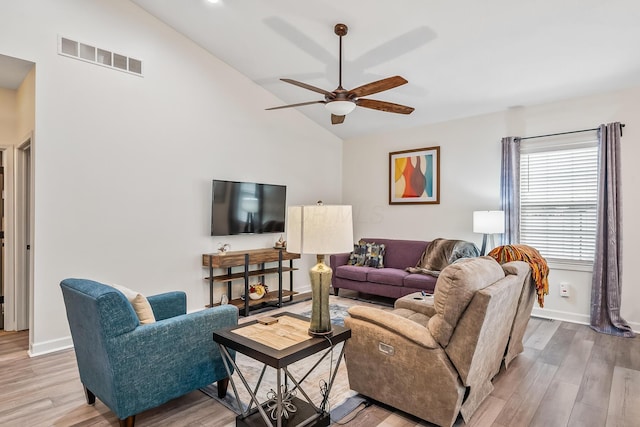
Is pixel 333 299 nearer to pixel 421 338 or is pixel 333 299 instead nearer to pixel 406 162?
pixel 406 162

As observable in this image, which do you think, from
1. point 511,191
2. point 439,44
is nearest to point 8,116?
point 439,44

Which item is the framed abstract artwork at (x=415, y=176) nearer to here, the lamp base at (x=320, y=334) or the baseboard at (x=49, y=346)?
the lamp base at (x=320, y=334)

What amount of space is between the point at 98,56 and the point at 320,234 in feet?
11.2

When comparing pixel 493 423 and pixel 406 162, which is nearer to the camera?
pixel 493 423

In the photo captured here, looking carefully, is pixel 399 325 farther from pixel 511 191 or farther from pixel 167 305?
pixel 511 191

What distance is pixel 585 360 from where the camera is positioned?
10.6 feet

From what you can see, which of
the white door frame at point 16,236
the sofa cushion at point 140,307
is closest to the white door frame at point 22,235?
the white door frame at point 16,236

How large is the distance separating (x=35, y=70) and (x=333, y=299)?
439cm

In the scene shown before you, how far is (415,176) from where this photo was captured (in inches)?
228

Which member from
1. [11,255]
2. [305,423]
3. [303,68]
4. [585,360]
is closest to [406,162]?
[303,68]

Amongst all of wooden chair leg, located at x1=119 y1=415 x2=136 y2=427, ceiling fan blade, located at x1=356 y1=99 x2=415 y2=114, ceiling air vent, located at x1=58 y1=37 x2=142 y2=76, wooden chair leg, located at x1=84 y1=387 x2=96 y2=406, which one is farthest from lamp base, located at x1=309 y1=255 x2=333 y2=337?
ceiling air vent, located at x1=58 y1=37 x2=142 y2=76

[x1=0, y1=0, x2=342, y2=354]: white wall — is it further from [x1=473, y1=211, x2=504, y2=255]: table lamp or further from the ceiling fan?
[x1=473, y1=211, x2=504, y2=255]: table lamp

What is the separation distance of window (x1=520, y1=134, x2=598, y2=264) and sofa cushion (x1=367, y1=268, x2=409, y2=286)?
1.65 m

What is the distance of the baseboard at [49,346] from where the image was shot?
337cm
